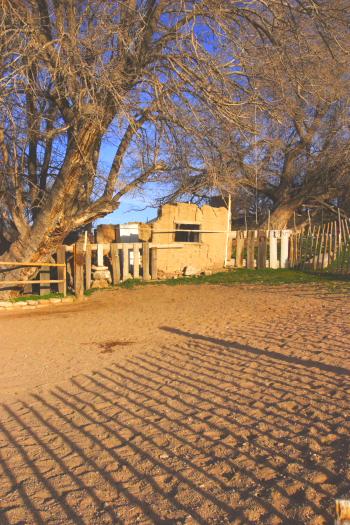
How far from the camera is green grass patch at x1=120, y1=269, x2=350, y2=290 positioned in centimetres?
1515

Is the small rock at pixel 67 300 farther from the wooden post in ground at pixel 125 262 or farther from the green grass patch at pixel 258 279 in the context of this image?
the wooden post in ground at pixel 125 262

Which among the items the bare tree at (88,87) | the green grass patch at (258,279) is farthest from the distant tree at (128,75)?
the green grass patch at (258,279)

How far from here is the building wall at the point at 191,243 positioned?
16984mm

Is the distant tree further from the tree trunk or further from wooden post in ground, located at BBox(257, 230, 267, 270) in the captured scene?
the tree trunk

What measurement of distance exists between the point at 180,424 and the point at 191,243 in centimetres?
1323

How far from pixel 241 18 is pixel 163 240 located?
24.7 ft

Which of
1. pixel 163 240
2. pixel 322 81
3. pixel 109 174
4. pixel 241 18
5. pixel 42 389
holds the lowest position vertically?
pixel 42 389

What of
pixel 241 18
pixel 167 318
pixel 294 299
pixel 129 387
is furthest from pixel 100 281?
pixel 129 387

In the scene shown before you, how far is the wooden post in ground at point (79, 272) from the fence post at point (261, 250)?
23.9 ft

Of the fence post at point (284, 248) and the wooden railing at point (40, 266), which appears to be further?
the fence post at point (284, 248)

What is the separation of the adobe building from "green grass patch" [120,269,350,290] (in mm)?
738

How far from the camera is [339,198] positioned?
85.5ft

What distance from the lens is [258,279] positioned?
52.8 feet

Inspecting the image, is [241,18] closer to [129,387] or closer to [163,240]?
[163,240]
